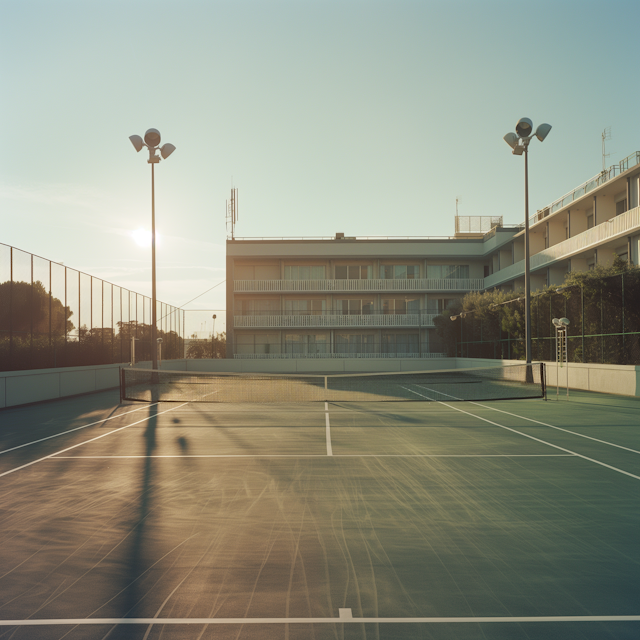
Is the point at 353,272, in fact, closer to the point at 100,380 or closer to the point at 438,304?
the point at 438,304

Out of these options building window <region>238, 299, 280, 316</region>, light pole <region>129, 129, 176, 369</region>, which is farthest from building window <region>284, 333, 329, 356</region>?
light pole <region>129, 129, 176, 369</region>

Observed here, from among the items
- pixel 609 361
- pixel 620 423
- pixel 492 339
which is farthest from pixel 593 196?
pixel 620 423

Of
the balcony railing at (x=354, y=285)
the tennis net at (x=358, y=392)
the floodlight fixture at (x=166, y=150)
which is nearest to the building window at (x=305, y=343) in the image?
the balcony railing at (x=354, y=285)

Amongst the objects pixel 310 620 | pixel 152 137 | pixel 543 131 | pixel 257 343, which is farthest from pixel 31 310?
pixel 257 343

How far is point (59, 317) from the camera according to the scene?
22.1 metres

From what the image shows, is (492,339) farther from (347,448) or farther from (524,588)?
(524,588)

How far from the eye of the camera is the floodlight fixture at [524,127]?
2320 centimetres

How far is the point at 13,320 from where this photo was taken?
18.3m

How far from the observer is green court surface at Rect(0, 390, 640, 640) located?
149 inches

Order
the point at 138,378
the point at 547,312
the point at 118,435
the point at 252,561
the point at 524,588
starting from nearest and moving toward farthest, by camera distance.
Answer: the point at 524,588
the point at 252,561
the point at 118,435
the point at 547,312
the point at 138,378

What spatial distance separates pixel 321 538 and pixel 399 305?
48.2 m

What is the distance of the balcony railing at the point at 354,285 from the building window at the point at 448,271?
2.04 meters

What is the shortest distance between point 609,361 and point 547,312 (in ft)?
19.6

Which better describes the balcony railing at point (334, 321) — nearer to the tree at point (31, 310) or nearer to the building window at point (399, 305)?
the building window at point (399, 305)
